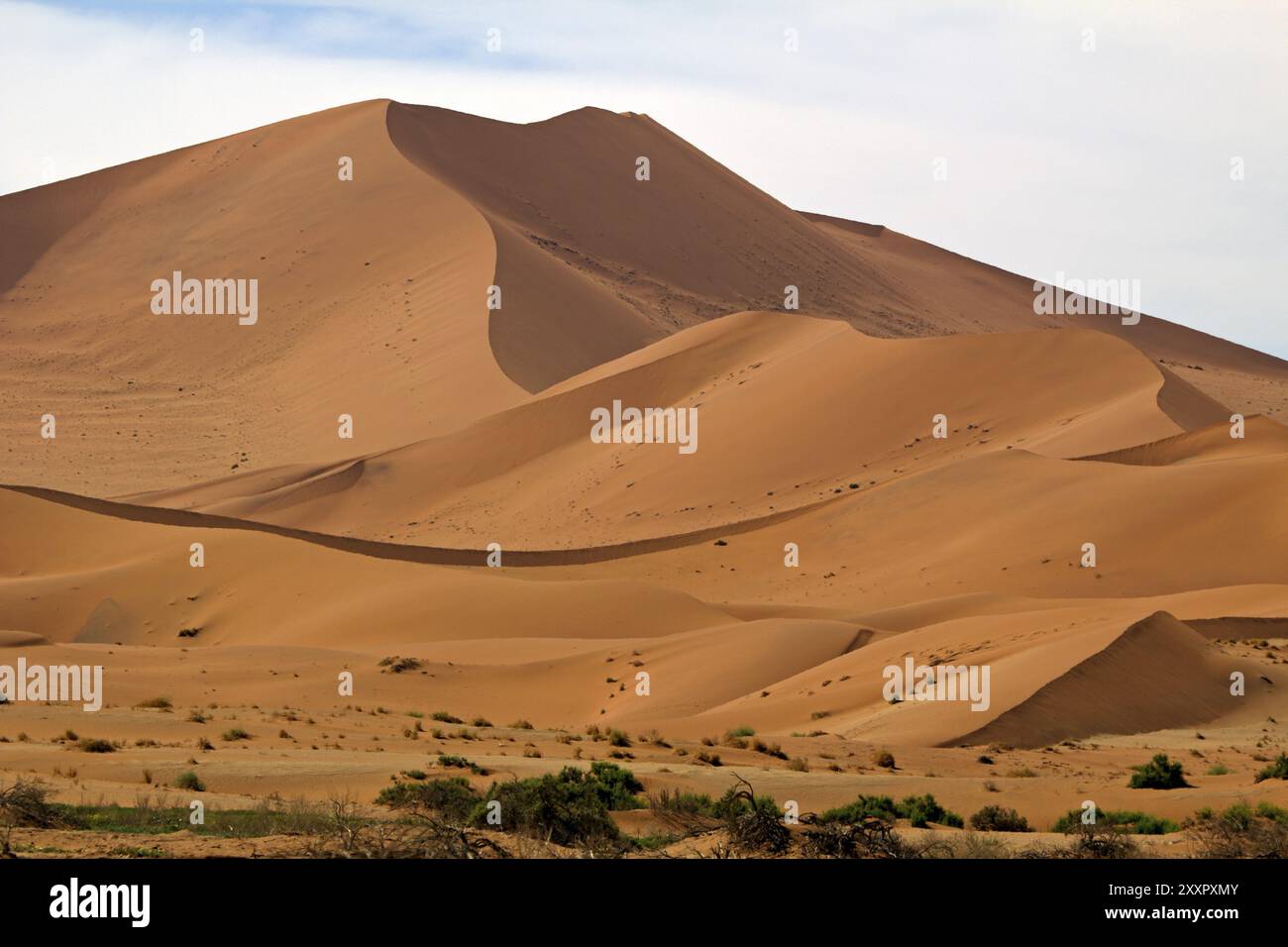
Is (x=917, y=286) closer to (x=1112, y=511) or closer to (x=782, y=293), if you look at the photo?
(x=782, y=293)

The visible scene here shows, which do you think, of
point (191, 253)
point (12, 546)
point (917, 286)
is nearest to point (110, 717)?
point (12, 546)

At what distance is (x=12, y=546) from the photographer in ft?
122

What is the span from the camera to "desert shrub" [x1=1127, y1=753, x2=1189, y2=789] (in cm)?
1627

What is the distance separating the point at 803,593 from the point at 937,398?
1400 centimetres

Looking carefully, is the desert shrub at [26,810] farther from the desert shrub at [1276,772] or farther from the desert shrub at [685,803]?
the desert shrub at [1276,772]

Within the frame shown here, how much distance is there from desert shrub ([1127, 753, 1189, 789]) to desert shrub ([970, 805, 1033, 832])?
7.68 feet

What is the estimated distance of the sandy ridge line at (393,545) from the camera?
38156mm

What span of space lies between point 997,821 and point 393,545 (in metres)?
25.9

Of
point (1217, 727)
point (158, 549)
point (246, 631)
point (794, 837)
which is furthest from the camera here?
point (158, 549)

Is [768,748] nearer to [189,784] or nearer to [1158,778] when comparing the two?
[1158,778]

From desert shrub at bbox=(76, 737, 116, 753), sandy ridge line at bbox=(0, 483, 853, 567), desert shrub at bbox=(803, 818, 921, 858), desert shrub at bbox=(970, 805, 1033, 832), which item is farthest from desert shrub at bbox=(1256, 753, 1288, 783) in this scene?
sandy ridge line at bbox=(0, 483, 853, 567)

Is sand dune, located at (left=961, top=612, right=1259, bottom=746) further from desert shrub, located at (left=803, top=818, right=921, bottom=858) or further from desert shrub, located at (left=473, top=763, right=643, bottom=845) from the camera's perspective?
desert shrub, located at (left=803, top=818, right=921, bottom=858)

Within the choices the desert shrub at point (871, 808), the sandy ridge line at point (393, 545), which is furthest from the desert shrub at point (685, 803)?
the sandy ridge line at point (393, 545)
